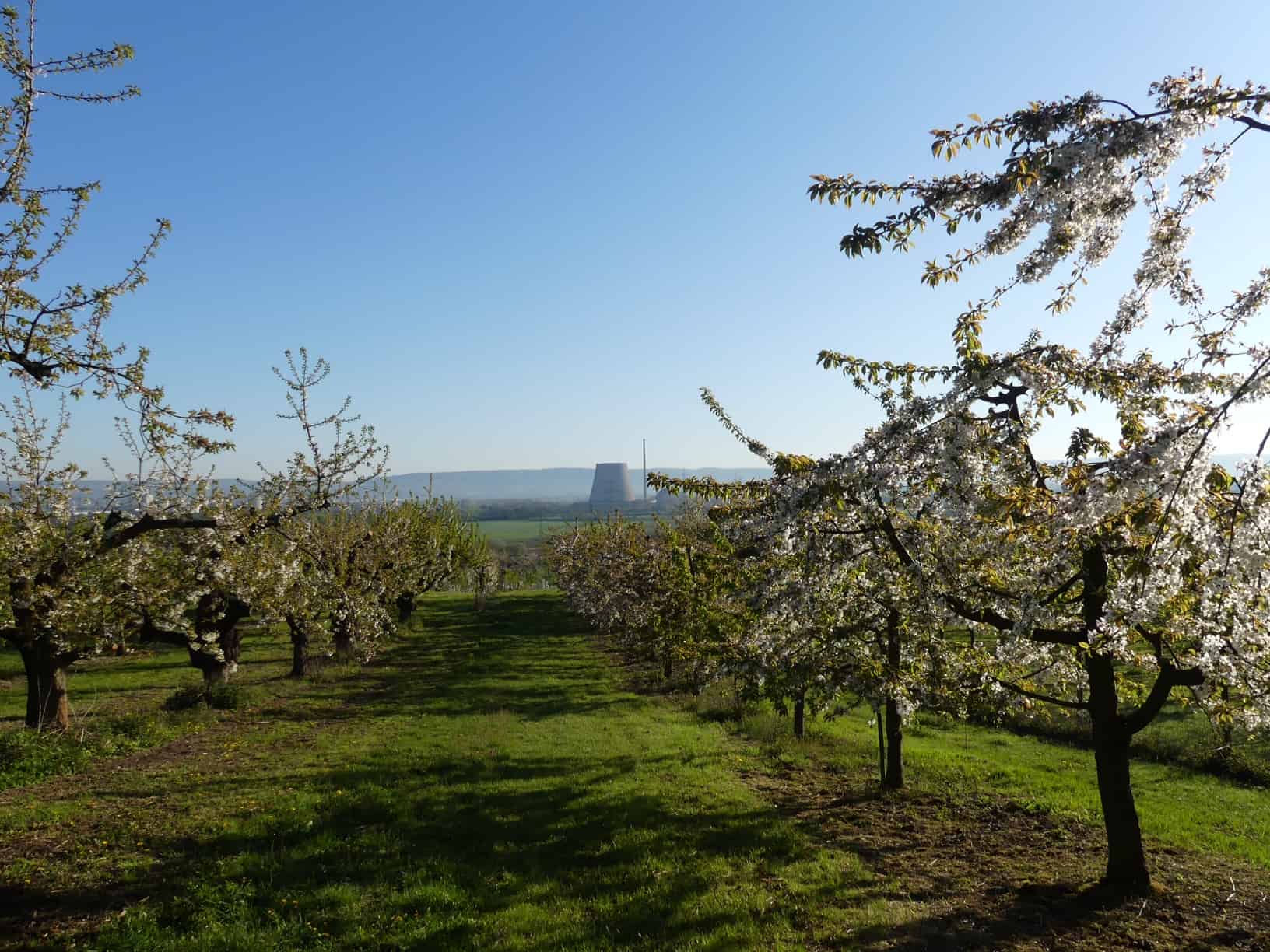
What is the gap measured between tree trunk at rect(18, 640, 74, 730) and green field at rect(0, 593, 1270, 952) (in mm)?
810

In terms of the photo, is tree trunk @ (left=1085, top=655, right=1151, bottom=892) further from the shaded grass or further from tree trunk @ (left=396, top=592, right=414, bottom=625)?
tree trunk @ (left=396, top=592, right=414, bottom=625)

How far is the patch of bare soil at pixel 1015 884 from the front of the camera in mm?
7387

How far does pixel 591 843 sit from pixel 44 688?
14.0 m

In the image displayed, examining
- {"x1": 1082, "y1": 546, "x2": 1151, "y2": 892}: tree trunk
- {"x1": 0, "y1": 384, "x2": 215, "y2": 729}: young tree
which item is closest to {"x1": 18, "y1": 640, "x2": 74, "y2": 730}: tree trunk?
{"x1": 0, "y1": 384, "x2": 215, "y2": 729}: young tree

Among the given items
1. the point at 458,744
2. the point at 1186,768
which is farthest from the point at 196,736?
the point at 1186,768

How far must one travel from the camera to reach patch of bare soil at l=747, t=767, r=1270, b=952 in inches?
291

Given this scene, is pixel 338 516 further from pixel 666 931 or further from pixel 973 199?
pixel 973 199

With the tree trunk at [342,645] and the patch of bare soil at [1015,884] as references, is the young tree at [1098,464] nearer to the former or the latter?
the patch of bare soil at [1015,884]

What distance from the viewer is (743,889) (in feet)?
28.2

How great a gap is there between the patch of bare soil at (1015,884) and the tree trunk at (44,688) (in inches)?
640

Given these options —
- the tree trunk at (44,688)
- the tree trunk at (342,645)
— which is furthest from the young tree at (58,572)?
the tree trunk at (342,645)

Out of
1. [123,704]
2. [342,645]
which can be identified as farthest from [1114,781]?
[342,645]

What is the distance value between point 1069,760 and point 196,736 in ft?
69.3

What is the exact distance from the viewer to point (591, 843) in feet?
33.7
